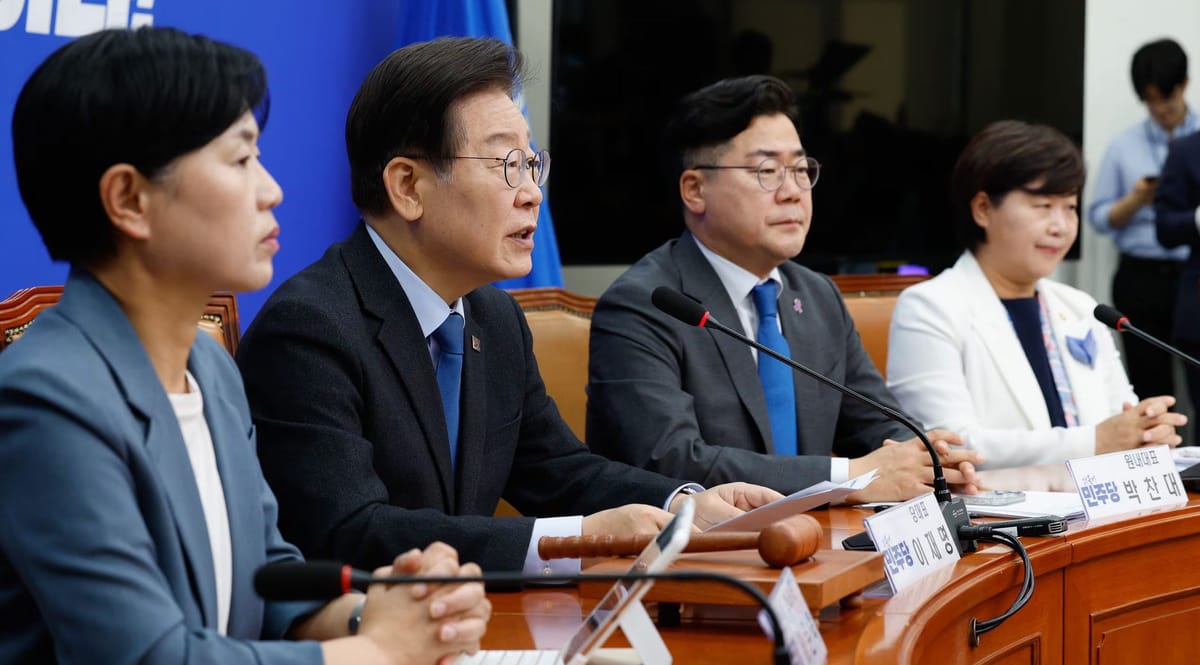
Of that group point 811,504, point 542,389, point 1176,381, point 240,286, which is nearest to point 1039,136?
point 542,389

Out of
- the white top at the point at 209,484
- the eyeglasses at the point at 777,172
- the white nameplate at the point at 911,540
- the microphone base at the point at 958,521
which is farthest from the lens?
the eyeglasses at the point at 777,172

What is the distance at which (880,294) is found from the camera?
3.71 metres

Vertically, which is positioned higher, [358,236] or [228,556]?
[358,236]

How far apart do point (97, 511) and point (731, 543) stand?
0.65 m

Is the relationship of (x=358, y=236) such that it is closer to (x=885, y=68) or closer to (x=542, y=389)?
(x=542, y=389)

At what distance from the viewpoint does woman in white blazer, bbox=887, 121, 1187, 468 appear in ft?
9.29

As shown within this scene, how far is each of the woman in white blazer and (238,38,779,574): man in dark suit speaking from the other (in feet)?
3.31

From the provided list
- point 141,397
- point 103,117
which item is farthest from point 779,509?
point 103,117

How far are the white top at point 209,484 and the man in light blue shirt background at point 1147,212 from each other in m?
4.22

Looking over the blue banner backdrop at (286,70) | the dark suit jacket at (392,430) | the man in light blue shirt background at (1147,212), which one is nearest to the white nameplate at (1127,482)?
the dark suit jacket at (392,430)

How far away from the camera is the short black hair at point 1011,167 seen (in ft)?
9.67

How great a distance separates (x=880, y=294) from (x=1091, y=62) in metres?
2.37

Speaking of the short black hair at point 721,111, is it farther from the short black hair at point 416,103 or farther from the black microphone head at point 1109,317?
the short black hair at point 416,103

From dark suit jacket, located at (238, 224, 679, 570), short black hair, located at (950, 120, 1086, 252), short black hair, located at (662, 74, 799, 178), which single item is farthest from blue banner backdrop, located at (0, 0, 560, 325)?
short black hair, located at (950, 120, 1086, 252)
